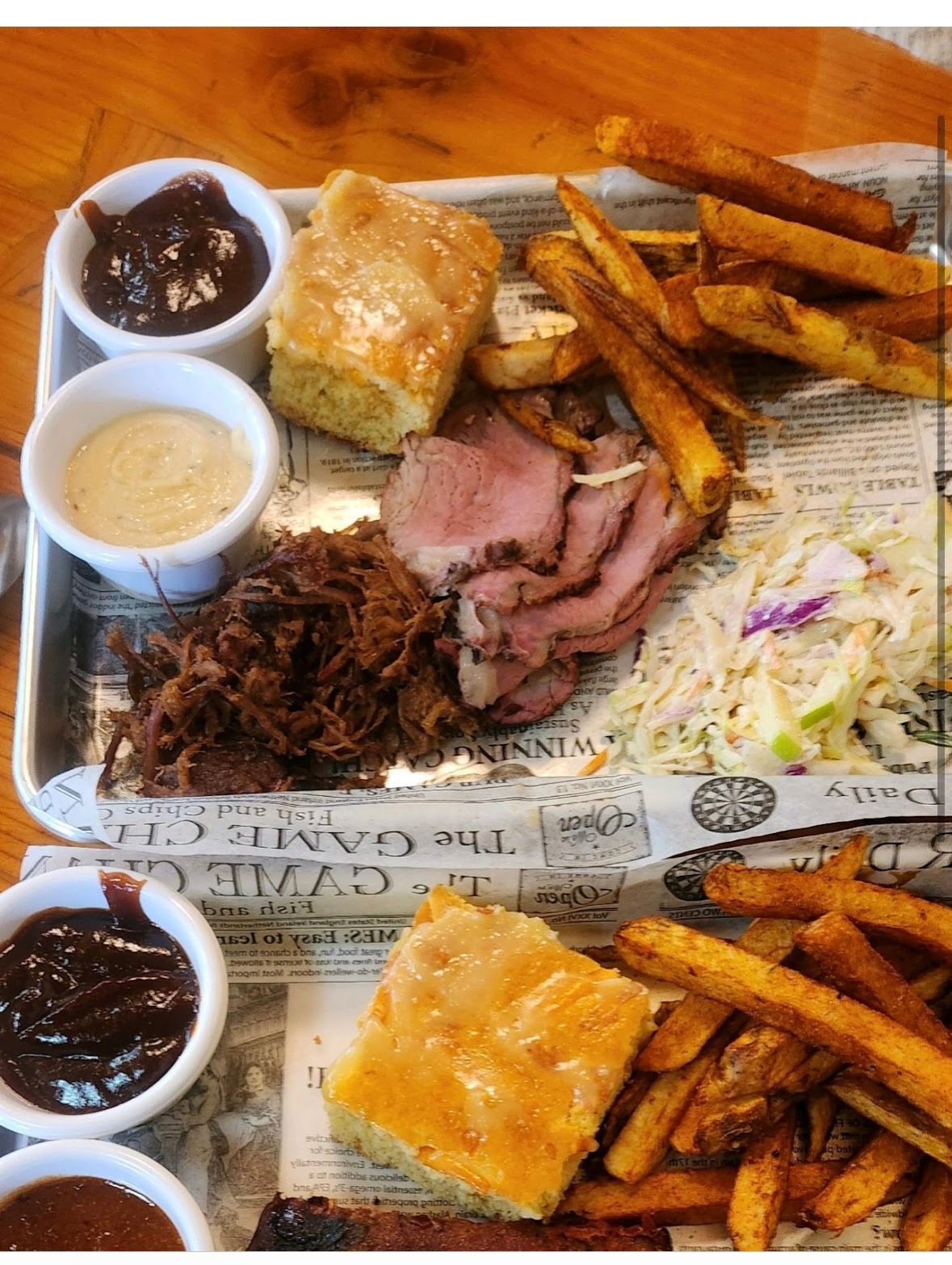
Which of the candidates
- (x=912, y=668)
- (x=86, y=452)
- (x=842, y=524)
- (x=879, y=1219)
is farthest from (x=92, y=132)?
(x=879, y=1219)

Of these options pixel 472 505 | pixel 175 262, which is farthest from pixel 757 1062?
pixel 175 262

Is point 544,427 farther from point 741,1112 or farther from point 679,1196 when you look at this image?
point 679,1196

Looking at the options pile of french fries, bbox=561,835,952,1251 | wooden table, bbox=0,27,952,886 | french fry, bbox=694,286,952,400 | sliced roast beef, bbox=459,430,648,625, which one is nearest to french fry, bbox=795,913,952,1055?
pile of french fries, bbox=561,835,952,1251

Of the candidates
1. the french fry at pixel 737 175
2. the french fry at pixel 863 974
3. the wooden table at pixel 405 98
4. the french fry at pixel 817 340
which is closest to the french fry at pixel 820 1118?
the french fry at pixel 863 974

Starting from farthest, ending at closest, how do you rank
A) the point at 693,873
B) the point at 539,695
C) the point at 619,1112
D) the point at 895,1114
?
1. the point at 539,695
2. the point at 693,873
3. the point at 619,1112
4. the point at 895,1114

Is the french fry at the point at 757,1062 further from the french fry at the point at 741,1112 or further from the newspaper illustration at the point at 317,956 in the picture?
the newspaper illustration at the point at 317,956
